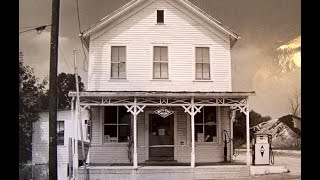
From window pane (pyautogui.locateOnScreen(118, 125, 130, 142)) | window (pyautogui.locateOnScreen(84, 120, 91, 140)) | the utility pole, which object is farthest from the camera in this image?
window pane (pyautogui.locateOnScreen(118, 125, 130, 142))

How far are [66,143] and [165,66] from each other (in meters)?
3.92

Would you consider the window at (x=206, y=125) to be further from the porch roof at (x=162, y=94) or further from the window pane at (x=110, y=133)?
the window pane at (x=110, y=133)

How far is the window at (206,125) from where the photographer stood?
43.6ft

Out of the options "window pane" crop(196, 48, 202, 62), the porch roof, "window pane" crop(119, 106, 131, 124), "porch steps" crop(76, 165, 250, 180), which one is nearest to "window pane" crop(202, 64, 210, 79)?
"window pane" crop(196, 48, 202, 62)

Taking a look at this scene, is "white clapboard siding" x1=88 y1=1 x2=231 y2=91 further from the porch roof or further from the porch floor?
the porch floor

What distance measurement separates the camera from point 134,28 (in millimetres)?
12898

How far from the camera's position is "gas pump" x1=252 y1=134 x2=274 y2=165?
1119cm

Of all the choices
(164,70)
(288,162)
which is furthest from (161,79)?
(288,162)

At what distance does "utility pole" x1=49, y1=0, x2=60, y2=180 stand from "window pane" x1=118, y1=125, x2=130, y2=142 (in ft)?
14.0

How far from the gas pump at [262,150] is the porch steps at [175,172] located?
45cm

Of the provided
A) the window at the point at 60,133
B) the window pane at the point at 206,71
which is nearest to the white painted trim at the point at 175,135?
the window pane at the point at 206,71

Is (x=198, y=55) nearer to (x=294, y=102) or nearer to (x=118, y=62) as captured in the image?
(x=118, y=62)
